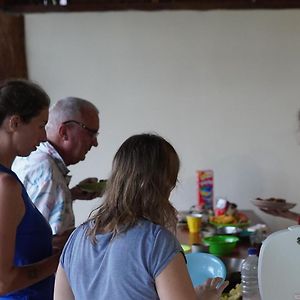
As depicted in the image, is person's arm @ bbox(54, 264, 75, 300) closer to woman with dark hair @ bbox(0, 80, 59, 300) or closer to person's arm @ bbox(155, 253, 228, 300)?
woman with dark hair @ bbox(0, 80, 59, 300)

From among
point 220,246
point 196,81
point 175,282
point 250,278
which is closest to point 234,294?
point 250,278

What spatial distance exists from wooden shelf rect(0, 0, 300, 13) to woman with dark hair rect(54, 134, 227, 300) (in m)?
2.39

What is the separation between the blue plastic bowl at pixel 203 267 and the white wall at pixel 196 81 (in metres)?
1.74

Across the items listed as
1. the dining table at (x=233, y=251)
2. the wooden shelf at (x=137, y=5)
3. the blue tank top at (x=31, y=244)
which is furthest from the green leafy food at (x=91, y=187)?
A: the wooden shelf at (x=137, y=5)

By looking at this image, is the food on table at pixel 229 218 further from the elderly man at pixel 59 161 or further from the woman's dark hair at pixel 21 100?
the woman's dark hair at pixel 21 100

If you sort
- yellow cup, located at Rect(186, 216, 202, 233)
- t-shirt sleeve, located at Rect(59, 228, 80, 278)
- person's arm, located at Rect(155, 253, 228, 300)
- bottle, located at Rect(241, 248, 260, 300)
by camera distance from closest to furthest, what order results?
person's arm, located at Rect(155, 253, 228, 300)
t-shirt sleeve, located at Rect(59, 228, 80, 278)
bottle, located at Rect(241, 248, 260, 300)
yellow cup, located at Rect(186, 216, 202, 233)

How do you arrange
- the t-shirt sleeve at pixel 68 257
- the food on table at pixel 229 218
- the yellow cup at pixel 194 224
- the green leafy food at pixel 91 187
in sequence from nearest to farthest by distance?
the t-shirt sleeve at pixel 68 257 → the green leafy food at pixel 91 187 → the yellow cup at pixel 194 224 → the food on table at pixel 229 218

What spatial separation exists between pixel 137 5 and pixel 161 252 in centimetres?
261

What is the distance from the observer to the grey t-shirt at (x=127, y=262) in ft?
3.25

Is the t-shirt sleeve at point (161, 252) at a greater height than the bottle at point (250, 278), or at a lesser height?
greater

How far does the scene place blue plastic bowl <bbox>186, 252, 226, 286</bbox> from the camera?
160 cm

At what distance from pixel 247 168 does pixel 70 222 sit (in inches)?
78.1

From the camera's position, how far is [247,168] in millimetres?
3324

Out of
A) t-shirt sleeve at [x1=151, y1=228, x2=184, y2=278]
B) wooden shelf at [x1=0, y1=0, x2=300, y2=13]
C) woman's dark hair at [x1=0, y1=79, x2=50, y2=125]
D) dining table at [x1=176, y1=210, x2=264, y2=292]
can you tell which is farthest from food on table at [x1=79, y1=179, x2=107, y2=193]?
wooden shelf at [x1=0, y1=0, x2=300, y2=13]
